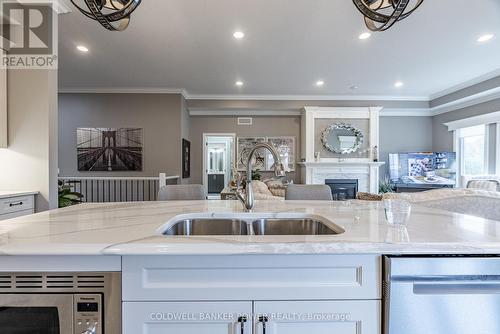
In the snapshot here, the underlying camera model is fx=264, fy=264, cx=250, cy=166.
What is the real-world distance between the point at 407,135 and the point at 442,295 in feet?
23.0

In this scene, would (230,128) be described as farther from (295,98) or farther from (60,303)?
(60,303)

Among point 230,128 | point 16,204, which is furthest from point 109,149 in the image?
point 16,204

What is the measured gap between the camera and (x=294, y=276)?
0.88m

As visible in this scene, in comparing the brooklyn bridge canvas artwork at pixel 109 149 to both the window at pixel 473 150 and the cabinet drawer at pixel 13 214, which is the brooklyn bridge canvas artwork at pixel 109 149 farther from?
the window at pixel 473 150

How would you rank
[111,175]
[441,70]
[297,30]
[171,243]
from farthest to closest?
[111,175]
[441,70]
[297,30]
[171,243]

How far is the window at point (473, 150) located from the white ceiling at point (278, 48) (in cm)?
122

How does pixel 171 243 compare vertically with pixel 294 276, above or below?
above

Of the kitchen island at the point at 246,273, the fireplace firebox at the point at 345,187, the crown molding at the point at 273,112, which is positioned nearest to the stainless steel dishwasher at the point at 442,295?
the kitchen island at the point at 246,273

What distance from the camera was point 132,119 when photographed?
19.0 ft

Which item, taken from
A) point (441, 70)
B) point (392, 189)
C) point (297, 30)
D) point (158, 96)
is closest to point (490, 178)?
point (392, 189)

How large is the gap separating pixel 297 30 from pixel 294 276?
3.21m

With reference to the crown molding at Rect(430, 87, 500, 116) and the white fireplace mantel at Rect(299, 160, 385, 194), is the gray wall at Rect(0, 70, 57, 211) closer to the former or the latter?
the white fireplace mantel at Rect(299, 160, 385, 194)

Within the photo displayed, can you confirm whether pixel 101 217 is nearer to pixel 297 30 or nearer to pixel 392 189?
pixel 297 30

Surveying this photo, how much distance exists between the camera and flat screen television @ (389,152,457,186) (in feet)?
19.1
